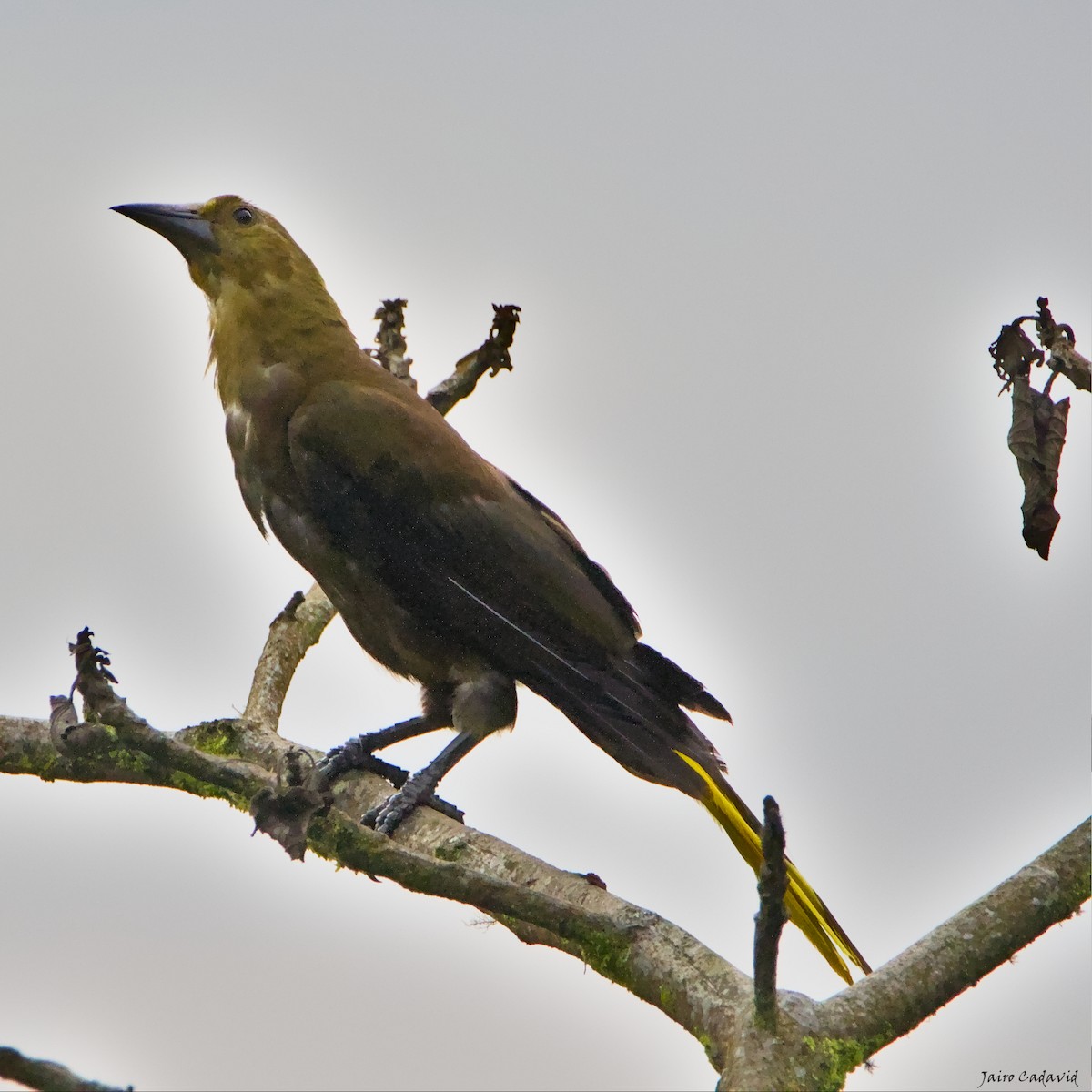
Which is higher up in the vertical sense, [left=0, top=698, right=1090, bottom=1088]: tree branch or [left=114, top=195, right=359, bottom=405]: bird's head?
[left=114, top=195, right=359, bottom=405]: bird's head

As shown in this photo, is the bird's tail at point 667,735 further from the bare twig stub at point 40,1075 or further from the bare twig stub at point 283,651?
the bare twig stub at point 40,1075

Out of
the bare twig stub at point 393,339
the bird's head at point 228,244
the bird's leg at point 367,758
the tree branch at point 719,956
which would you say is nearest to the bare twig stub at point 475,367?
the bare twig stub at point 393,339

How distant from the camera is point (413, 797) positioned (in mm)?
4078

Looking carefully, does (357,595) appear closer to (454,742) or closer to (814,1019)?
(454,742)

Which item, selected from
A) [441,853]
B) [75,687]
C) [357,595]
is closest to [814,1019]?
[441,853]

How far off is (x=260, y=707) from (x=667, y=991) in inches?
84.0

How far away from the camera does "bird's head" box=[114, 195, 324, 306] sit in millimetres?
4906

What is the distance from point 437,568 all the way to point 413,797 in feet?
2.40

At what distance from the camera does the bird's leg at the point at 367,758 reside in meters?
4.34

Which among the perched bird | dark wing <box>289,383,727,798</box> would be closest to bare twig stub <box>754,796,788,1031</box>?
the perched bird

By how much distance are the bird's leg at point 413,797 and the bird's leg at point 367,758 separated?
0.17 meters

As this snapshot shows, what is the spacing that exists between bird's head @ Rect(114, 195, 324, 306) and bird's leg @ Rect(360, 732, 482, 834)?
180cm

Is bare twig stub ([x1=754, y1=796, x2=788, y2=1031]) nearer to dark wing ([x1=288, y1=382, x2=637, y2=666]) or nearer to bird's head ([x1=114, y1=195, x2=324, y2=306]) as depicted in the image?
dark wing ([x1=288, y1=382, x2=637, y2=666])

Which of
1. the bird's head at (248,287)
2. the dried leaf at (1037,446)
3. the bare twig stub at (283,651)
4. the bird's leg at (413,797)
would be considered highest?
the bird's head at (248,287)
